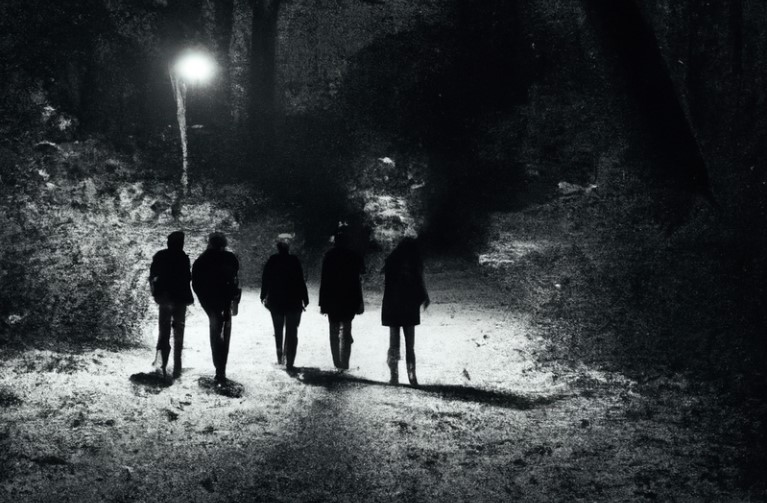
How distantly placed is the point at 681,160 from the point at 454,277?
421 centimetres

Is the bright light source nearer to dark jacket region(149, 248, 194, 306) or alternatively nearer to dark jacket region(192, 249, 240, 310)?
dark jacket region(149, 248, 194, 306)

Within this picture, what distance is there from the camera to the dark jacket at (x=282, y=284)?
5.71 meters

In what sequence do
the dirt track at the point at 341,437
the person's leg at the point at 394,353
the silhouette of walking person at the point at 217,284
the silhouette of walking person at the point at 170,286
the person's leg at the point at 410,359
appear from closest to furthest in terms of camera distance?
the dirt track at the point at 341,437
the silhouette of walking person at the point at 217,284
the silhouette of walking person at the point at 170,286
the person's leg at the point at 410,359
the person's leg at the point at 394,353

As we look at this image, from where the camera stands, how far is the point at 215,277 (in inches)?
201

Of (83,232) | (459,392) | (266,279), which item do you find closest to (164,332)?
(266,279)

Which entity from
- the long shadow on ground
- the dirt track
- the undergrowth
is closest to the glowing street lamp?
the undergrowth

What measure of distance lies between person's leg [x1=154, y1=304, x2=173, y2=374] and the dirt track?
0.31 meters

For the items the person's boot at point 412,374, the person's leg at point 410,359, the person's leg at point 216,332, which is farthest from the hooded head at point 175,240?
the person's boot at point 412,374

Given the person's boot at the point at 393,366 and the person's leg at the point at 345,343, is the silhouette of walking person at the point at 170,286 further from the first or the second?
the person's boot at the point at 393,366

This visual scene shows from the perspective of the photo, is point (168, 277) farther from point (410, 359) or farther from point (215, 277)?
point (410, 359)

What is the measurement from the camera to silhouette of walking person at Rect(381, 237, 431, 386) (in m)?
5.51

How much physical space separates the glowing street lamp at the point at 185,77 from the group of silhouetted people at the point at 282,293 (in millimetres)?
6214

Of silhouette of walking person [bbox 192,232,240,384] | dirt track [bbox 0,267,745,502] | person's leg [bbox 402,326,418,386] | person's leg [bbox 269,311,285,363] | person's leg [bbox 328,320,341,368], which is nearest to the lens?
dirt track [bbox 0,267,745,502]

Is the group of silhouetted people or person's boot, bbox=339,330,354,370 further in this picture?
person's boot, bbox=339,330,354,370
